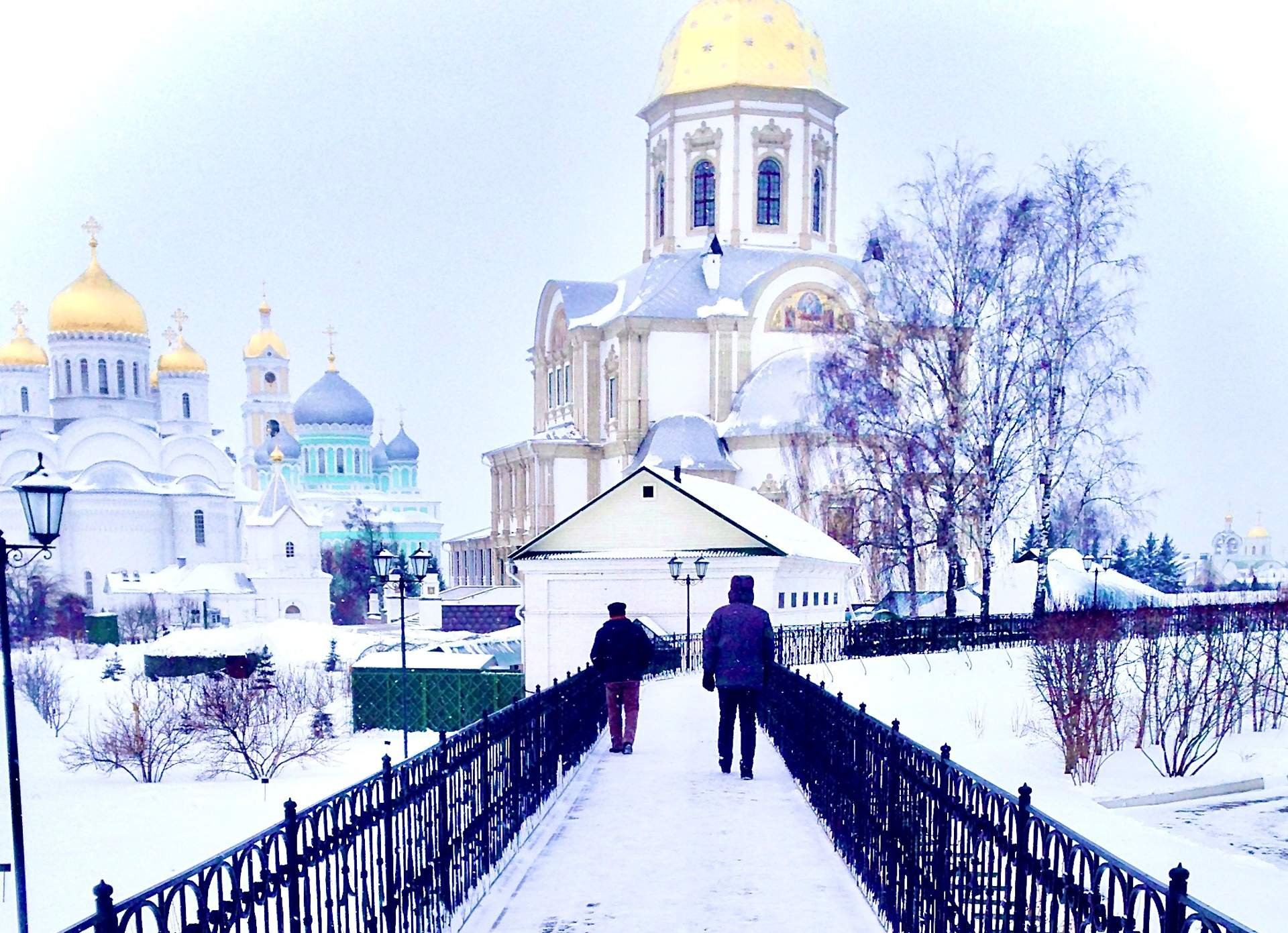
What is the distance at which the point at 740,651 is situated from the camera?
7.59 meters

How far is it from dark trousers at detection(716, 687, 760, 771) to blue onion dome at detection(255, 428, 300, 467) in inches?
2634

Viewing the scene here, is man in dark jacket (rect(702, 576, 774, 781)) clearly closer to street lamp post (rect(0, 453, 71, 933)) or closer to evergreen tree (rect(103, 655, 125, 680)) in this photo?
street lamp post (rect(0, 453, 71, 933))

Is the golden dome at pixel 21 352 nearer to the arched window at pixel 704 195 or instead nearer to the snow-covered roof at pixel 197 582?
the snow-covered roof at pixel 197 582

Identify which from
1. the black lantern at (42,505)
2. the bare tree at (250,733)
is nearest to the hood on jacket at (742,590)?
the black lantern at (42,505)

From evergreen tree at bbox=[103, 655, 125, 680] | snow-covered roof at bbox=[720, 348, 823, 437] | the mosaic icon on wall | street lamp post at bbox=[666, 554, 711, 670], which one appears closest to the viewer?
street lamp post at bbox=[666, 554, 711, 670]

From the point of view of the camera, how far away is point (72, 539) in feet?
172

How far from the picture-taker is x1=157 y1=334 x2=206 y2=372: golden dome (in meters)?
60.3

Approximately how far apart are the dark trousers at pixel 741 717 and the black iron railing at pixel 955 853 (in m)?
0.79

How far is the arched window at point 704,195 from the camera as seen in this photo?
3950cm

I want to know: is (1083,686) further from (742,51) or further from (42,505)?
(742,51)

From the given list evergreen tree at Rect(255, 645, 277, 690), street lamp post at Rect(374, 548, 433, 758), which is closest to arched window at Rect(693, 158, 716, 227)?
evergreen tree at Rect(255, 645, 277, 690)

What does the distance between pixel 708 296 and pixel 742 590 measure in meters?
30.3

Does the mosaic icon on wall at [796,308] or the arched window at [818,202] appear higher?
the arched window at [818,202]

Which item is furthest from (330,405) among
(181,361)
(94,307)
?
(94,307)
